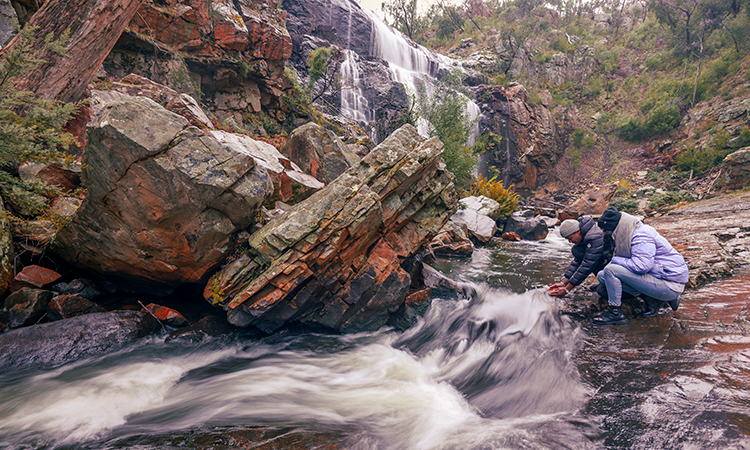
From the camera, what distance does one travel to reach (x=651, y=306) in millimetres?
4621

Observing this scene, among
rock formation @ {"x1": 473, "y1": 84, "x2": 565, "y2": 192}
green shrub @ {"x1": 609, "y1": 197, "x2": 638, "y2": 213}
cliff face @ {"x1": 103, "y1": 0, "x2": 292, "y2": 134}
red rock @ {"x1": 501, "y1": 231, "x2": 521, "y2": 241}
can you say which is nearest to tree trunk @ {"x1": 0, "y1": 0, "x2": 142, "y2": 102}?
cliff face @ {"x1": 103, "y1": 0, "x2": 292, "y2": 134}

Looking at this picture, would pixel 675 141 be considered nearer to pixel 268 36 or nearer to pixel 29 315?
pixel 268 36

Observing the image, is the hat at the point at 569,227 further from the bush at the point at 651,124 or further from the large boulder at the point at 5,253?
the bush at the point at 651,124

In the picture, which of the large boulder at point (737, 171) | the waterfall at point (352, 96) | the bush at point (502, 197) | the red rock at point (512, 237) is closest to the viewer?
the red rock at point (512, 237)

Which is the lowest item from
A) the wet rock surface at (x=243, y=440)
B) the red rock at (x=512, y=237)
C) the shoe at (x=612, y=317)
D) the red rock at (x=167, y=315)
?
the red rock at (x=512, y=237)

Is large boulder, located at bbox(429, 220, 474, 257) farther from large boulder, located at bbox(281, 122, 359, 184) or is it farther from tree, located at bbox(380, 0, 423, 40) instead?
tree, located at bbox(380, 0, 423, 40)

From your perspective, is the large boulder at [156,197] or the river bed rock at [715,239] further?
the river bed rock at [715,239]

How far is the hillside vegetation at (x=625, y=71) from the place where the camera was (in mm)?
23125

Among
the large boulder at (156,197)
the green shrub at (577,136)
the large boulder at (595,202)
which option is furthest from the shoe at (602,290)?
the green shrub at (577,136)

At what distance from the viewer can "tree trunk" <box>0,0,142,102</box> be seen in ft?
19.1

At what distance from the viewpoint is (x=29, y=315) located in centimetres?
447

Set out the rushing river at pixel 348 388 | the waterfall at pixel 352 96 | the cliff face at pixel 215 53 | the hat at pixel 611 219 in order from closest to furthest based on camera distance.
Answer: the rushing river at pixel 348 388 → the hat at pixel 611 219 → the cliff face at pixel 215 53 → the waterfall at pixel 352 96

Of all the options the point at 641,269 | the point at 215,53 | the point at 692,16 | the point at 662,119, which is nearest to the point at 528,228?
the point at 641,269

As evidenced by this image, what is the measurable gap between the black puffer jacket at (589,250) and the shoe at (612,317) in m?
0.73
